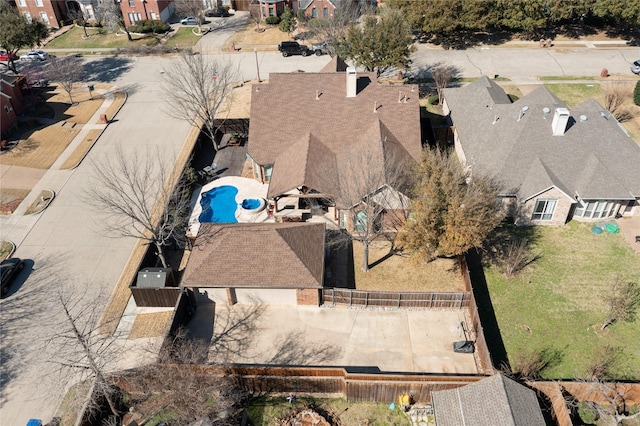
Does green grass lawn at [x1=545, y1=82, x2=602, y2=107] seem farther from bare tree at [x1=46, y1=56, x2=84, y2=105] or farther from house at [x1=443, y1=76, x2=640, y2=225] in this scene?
bare tree at [x1=46, y1=56, x2=84, y2=105]

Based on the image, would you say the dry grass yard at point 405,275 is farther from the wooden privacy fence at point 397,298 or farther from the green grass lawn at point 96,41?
the green grass lawn at point 96,41

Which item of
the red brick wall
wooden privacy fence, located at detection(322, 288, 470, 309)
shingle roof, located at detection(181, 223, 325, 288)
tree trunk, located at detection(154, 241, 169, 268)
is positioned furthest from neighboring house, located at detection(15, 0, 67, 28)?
wooden privacy fence, located at detection(322, 288, 470, 309)

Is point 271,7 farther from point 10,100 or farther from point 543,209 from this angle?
point 543,209

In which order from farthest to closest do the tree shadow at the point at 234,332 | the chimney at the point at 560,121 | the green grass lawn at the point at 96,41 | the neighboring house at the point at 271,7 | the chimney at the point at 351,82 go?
1. the neighboring house at the point at 271,7
2. the green grass lawn at the point at 96,41
3. the chimney at the point at 351,82
4. the chimney at the point at 560,121
5. the tree shadow at the point at 234,332

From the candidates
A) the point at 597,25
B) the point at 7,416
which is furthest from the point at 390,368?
the point at 597,25

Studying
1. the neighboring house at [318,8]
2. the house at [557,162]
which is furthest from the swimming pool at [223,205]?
the neighboring house at [318,8]

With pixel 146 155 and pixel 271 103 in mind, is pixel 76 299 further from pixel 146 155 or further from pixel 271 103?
pixel 271 103
